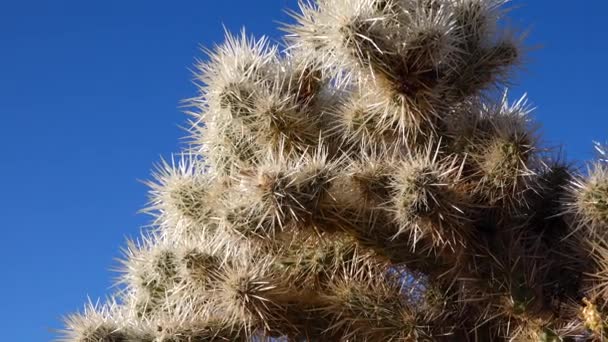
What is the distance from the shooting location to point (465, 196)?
5.36 metres

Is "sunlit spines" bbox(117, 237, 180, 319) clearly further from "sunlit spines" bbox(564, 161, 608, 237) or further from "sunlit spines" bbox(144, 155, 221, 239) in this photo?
"sunlit spines" bbox(564, 161, 608, 237)

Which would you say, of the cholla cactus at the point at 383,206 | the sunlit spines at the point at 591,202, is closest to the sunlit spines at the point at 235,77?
the cholla cactus at the point at 383,206

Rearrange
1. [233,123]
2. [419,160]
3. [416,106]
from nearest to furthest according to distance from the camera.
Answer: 1. [419,160]
2. [416,106]
3. [233,123]

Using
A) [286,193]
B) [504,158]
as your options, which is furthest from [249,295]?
[504,158]

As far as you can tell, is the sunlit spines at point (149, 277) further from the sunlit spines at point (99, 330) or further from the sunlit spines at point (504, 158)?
the sunlit spines at point (504, 158)

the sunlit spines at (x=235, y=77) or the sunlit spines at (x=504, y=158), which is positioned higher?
the sunlit spines at (x=235, y=77)

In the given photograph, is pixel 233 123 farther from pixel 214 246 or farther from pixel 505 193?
pixel 505 193

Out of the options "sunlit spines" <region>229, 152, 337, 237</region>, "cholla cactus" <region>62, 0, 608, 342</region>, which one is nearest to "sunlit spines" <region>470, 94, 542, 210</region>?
"cholla cactus" <region>62, 0, 608, 342</region>

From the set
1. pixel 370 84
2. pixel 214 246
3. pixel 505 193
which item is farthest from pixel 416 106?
pixel 214 246

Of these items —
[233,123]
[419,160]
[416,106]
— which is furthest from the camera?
[233,123]

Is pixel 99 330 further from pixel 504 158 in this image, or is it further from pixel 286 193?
pixel 504 158

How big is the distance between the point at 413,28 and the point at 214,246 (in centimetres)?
164

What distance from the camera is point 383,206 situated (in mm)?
5273

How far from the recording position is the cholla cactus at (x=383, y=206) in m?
A: 5.22
